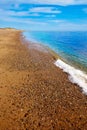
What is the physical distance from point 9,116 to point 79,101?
14.2 ft

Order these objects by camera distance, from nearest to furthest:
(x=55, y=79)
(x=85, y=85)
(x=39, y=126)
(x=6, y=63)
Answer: (x=39, y=126) → (x=85, y=85) → (x=55, y=79) → (x=6, y=63)

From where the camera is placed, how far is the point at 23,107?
10742 millimetres

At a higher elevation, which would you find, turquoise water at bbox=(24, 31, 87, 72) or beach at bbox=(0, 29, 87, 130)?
beach at bbox=(0, 29, 87, 130)

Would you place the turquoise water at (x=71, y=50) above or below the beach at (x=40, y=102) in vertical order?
below

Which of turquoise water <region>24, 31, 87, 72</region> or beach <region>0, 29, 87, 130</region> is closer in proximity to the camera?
beach <region>0, 29, 87, 130</region>

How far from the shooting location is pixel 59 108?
10.8m

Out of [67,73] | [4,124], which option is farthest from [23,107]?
[67,73]

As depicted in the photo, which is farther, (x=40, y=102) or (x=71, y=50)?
(x=71, y=50)

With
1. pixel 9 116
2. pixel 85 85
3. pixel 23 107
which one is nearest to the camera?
pixel 9 116

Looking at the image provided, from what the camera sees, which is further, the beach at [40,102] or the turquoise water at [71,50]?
the turquoise water at [71,50]

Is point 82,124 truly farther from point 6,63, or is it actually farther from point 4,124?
point 6,63

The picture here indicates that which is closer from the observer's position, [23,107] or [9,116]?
[9,116]

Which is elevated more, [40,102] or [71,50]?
[40,102]

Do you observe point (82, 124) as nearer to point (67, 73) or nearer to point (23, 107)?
point (23, 107)
